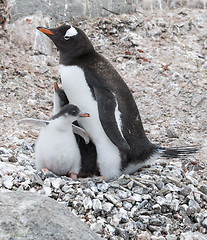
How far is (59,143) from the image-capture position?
3338 mm

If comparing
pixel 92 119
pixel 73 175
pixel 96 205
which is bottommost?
pixel 73 175

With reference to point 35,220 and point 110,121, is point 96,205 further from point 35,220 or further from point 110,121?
point 35,220

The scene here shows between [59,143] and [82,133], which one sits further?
[82,133]

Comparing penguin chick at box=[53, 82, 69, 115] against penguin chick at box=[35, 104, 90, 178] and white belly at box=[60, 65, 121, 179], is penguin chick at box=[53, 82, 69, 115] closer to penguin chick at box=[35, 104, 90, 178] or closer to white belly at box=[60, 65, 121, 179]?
white belly at box=[60, 65, 121, 179]

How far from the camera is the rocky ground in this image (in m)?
2.97

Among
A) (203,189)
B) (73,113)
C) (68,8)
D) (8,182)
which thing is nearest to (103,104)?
(73,113)

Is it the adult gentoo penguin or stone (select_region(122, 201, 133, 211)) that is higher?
the adult gentoo penguin

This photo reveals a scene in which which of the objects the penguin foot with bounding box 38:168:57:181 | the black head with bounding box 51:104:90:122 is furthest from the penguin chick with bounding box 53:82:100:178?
the penguin foot with bounding box 38:168:57:181

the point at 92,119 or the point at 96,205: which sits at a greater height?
the point at 92,119

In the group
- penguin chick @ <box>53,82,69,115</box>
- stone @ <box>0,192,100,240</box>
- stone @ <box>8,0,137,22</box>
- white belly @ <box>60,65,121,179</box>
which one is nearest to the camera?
stone @ <box>0,192,100,240</box>

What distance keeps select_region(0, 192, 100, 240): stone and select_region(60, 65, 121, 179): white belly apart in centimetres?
116

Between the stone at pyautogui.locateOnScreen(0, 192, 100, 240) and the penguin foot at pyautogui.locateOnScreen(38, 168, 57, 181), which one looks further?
the penguin foot at pyautogui.locateOnScreen(38, 168, 57, 181)

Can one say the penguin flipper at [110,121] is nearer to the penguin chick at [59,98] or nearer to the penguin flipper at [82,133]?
the penguin flipper at [82,133]

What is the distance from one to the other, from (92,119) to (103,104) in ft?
0.73
